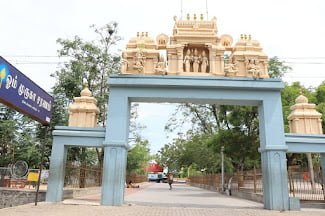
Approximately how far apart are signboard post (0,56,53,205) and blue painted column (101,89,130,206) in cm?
223

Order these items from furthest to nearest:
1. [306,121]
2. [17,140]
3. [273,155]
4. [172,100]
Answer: [17,140], [306,121], [172,100], [273,155]

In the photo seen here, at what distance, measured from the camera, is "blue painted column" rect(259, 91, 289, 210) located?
1022 centimetres

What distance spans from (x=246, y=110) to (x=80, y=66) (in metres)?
11.2

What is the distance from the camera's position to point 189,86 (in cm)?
1113

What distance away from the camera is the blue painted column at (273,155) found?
33.5ft

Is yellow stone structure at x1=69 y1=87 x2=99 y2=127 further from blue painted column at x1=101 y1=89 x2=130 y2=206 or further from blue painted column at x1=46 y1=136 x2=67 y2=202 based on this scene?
blue painted column at x1=101 y1=89 x2=130 y2=206

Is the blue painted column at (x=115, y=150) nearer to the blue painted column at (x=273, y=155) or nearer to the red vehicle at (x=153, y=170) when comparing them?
the blue painted column at (x=273, y=155)

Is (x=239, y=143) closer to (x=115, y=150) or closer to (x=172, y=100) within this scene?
(x=172, y=100)

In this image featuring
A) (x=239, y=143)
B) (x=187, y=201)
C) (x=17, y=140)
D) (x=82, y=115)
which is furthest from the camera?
(x=17, y=140)

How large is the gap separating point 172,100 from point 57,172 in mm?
4824

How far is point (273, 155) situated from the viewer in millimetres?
10547

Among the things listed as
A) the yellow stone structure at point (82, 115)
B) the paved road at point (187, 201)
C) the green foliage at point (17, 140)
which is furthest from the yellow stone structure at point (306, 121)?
the green foliage at point (17, 140)

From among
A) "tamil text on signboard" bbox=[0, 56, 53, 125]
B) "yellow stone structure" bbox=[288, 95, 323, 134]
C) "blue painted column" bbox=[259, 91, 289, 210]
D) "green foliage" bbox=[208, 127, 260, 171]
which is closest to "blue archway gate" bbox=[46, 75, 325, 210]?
"blue painted column" bbox=[259, 91, 289, 210]

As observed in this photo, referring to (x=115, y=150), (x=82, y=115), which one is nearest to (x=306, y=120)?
(x=115, y=150)
